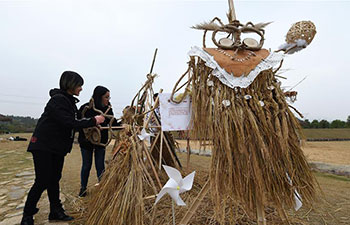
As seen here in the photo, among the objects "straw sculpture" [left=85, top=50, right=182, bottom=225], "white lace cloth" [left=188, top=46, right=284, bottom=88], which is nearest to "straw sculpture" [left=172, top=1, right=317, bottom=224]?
"white lace cloth" [left=188, top=46, right=284, bottom=88]

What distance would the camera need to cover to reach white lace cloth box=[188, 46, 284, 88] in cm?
162

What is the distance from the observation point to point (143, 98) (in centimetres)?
248

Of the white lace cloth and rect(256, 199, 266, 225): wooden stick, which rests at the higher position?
the white lace cloth

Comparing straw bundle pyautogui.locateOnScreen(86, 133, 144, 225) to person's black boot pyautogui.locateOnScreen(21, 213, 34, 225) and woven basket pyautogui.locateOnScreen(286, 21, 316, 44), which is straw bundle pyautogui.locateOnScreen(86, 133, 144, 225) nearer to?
person's black boot pyautogui.locateOnScreen(21, 213, 34, 225)

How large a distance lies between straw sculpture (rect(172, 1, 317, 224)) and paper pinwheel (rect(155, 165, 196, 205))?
21cm

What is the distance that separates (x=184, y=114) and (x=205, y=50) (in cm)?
56

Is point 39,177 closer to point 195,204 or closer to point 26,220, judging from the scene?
point 26,220

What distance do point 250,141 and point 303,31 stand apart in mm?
1032

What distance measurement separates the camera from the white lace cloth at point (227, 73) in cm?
162

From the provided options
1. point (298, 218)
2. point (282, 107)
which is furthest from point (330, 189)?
point (282, 107)

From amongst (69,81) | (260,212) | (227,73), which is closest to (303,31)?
(227,73)

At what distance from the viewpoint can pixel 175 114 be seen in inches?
70.3

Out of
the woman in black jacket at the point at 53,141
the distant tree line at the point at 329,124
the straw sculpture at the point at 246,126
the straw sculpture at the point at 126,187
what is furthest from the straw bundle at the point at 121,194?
the distant tree line at the point at 329,124

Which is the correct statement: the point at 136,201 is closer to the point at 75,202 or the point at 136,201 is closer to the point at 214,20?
the point at 75,202
